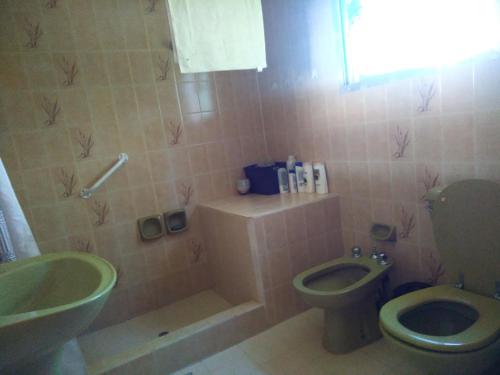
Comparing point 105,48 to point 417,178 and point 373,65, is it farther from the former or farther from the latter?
point 417,178

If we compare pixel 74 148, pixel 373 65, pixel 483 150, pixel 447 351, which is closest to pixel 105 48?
pixel 74 148

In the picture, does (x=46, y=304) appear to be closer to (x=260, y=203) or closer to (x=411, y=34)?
(x=260, y=203)

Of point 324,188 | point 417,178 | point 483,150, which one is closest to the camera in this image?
point 483,150

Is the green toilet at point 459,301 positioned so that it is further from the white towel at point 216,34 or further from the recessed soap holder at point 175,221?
the recessed soap holder at point 175,221

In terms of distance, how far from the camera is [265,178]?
235cm

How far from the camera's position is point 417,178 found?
1.62 meters

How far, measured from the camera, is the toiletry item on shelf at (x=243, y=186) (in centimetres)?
243

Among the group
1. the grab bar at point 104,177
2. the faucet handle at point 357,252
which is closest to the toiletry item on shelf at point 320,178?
the faucet handle at point 357,252

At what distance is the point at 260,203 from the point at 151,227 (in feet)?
2.43

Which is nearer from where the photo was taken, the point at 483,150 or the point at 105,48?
the point at 483,150

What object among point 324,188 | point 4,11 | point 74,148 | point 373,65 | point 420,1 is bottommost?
point 324,188

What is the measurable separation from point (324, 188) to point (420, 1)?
107cm

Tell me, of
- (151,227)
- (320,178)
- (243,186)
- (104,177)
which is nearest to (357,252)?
(320,178)

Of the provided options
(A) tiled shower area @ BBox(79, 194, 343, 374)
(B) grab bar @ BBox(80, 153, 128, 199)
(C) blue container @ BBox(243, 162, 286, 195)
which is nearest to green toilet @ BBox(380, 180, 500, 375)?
(A) tiled shower area @ BBox(79, 194, 343, 374)
